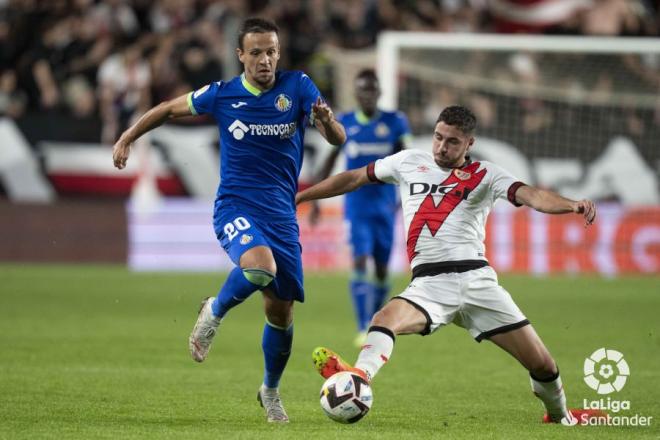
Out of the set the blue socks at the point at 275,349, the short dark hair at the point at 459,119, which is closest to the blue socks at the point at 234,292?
the blue socks at the point at 275,349

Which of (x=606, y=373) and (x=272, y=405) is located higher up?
(x=272, y=405)

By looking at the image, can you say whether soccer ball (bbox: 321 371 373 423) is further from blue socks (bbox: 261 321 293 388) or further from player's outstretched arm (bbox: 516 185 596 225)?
player's outstretched arm (bbox: 516 185 596 225)

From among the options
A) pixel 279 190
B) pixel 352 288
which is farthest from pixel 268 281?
pixel 352 288

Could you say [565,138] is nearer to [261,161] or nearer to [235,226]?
[261,161]

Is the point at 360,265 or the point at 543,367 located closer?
the point at 543,367

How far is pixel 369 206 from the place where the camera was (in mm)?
13102

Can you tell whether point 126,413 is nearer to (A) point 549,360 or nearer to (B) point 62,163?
(A) point 549,360

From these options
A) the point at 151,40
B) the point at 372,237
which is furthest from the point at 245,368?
the point at 151,40

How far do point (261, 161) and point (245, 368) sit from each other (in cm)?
324

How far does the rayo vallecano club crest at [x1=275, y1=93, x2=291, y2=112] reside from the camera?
7945 mm

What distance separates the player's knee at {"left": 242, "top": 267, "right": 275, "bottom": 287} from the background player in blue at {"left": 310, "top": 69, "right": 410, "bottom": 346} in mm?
5243

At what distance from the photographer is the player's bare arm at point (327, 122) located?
25.2ft

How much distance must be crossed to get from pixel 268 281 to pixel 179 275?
1296 cm

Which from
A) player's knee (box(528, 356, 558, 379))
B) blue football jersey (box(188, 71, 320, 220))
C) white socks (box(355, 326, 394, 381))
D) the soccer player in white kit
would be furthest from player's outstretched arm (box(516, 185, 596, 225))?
blue football jersey (box(188, 71, 320, 220))
